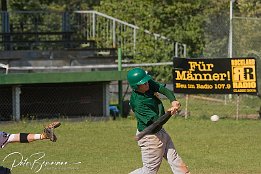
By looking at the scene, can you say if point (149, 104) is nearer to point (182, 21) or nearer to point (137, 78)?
point (137, 78)

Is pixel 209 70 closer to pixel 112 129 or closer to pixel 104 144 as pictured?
pixel 112 129

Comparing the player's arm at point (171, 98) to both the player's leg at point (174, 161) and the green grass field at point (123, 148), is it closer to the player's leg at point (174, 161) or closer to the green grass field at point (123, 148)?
the player's leg at point (174, 161)

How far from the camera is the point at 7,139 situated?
10141 mm

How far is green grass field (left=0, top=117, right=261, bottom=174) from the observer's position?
14.7 metres

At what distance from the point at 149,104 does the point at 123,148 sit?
647cm

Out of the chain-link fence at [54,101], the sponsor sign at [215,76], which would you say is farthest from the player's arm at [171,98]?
the chain-link fence at [54,101]

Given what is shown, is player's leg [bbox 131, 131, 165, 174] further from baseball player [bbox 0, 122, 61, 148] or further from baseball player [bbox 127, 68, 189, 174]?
baseball player [bbox 0, 122, 61, 148]

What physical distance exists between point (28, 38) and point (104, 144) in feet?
47.5

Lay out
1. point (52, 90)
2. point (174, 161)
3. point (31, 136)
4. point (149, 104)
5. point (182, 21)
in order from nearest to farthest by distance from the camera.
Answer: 1. point (31, 136)
2. point (149, 104)
3. point (174, 161)
4. point (52, 90)
5. point (182, 21)
